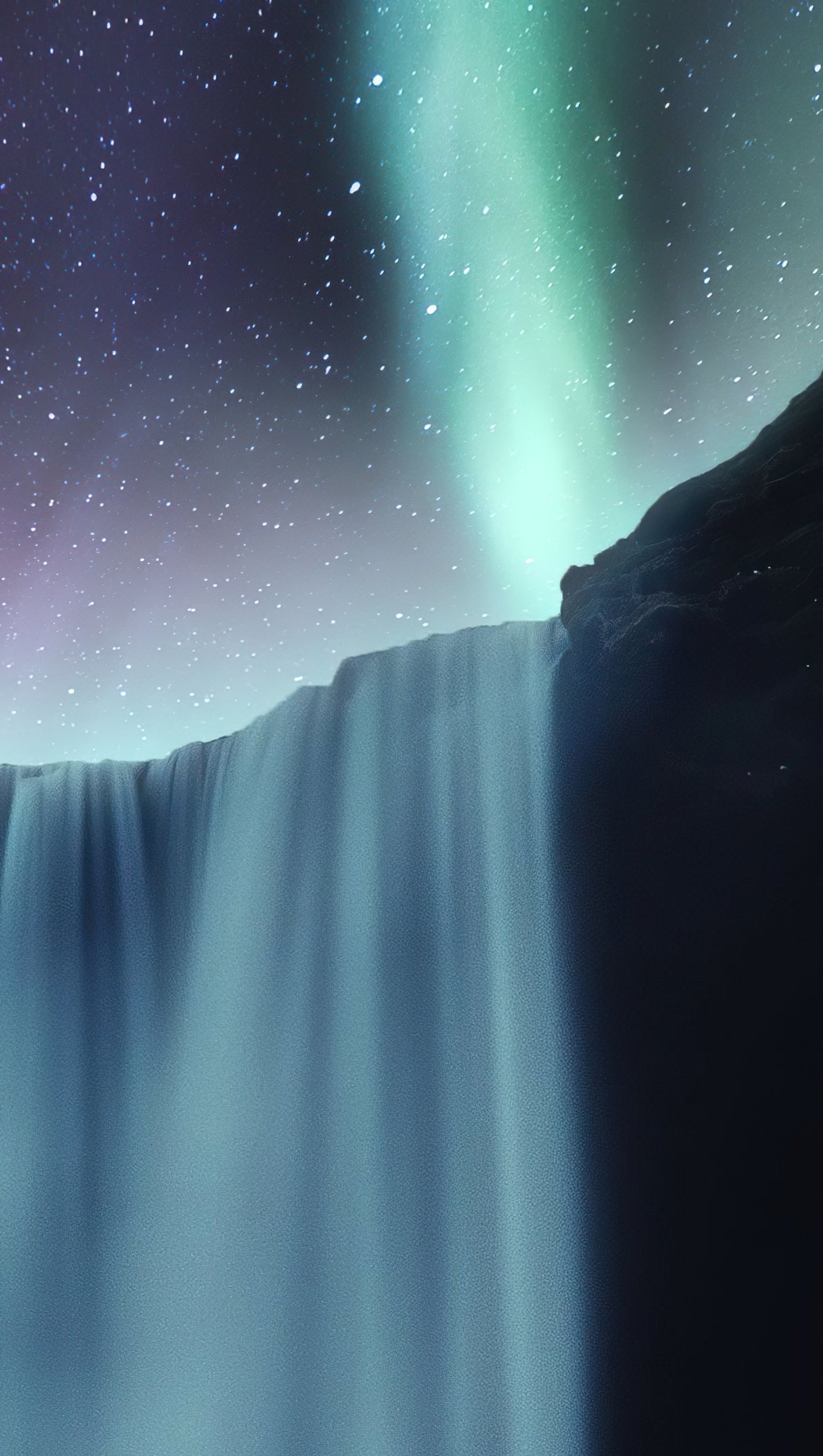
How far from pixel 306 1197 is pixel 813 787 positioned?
129 inches

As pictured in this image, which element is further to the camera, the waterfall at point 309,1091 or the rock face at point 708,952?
the waterfall at point 309,1091

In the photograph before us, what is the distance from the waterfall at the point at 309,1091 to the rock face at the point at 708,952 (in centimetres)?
27

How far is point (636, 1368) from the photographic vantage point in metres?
3.15

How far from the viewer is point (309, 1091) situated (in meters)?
4.43

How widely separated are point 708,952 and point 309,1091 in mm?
2374

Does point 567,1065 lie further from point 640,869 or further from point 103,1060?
point 103,1060

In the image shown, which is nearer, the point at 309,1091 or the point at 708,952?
the point at 708,952

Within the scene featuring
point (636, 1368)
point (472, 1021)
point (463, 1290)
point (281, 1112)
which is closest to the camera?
point (636, 1368)

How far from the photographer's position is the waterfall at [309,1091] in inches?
146

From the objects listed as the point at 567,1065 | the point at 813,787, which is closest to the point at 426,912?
the point at 567,1065

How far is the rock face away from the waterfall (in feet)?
0.90

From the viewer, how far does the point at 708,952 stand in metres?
3.37

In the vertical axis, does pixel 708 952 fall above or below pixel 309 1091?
above

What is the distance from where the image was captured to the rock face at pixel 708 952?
2.96m
